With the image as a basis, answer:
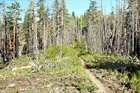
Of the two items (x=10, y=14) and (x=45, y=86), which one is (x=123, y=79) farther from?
(x=10, y=14)

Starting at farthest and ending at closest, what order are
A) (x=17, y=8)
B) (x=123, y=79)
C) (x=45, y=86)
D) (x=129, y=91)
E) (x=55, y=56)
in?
(x=17, y=8), (x=55, y=56), (x=123, y=79), (x=45, y=86), (x=129, y=91)

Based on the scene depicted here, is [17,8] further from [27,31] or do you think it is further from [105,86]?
[105,86]

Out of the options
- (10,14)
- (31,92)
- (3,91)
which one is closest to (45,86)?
(31,92)

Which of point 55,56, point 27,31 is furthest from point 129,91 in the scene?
point 27,31

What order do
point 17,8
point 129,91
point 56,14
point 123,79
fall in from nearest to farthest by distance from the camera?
point 129,91, point 123,79, point 17,8, point 56,14

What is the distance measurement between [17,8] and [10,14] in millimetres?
3168

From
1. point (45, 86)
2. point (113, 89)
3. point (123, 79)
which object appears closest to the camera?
point (113, 89)

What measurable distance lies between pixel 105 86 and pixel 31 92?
4.28 m

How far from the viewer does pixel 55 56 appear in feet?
56.2

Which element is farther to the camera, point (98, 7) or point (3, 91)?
point (98, 7)

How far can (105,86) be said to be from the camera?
7.50 metres

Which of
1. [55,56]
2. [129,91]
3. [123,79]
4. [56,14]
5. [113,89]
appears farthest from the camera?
[56,14]

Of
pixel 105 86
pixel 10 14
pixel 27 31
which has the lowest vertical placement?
pixel 105 86

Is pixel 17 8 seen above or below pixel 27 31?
above
